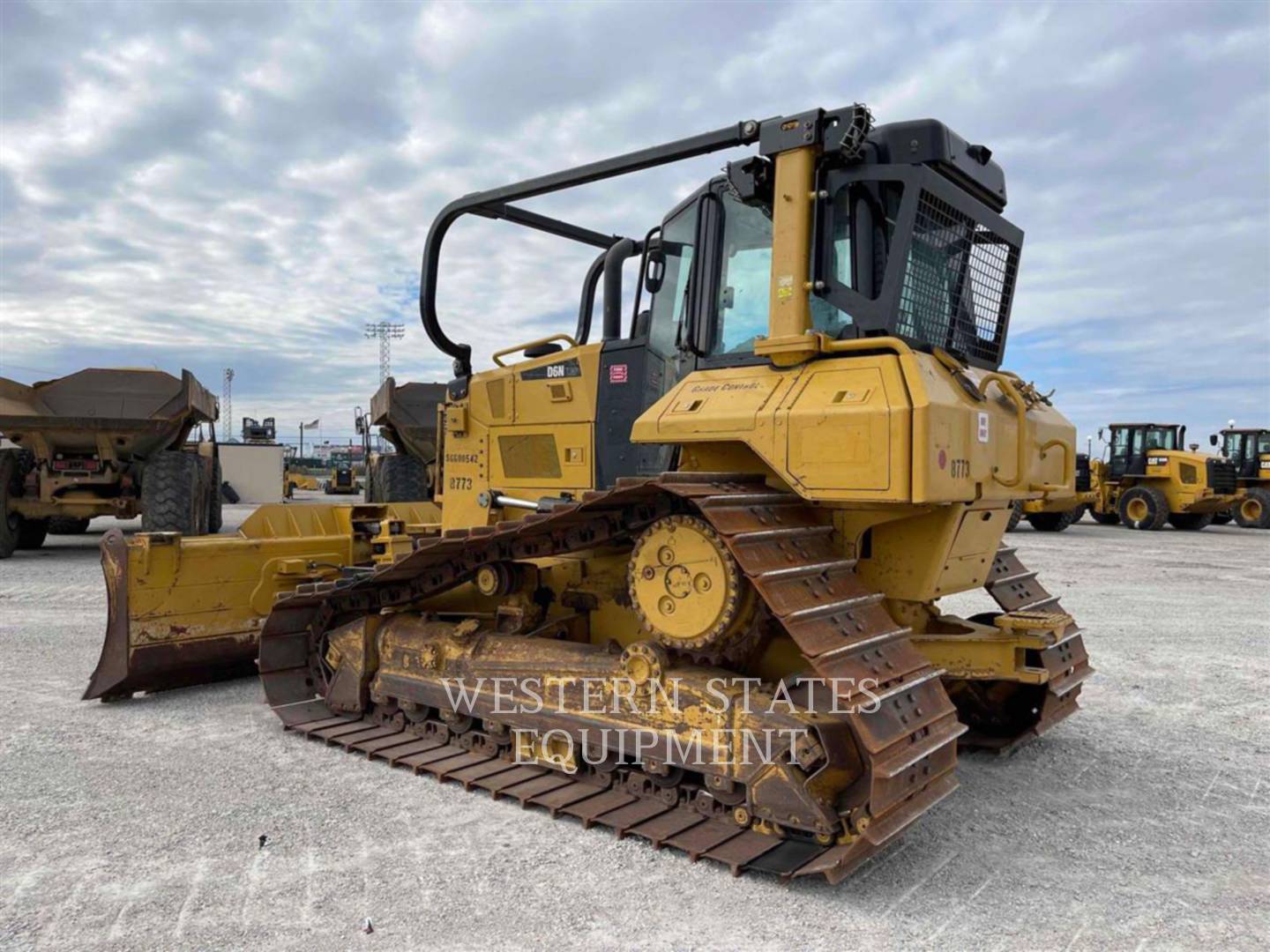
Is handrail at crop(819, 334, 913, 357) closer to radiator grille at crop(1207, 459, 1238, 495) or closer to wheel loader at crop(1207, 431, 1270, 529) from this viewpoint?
radiator grille at crop(1207, 459, 1238, 495)

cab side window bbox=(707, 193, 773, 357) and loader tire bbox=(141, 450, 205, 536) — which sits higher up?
cab side window bbox=(707, 193, 773, 357)

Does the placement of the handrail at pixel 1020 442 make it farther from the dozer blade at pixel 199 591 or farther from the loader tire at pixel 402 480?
the loader tire at pixel 402 480

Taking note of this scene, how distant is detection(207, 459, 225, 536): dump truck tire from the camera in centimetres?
1508

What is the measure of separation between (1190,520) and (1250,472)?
329 cm

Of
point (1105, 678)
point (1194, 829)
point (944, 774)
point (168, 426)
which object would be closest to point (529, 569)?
point (944, 774)

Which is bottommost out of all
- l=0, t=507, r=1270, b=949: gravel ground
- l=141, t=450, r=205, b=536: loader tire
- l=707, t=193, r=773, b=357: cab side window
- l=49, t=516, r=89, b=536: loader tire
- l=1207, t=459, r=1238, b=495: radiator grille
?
l=0, t=507, r=1270, b=949: gravel ground

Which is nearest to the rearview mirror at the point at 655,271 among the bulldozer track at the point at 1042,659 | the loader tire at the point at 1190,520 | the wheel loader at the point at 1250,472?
the bulldozer track at the point at 1042,659

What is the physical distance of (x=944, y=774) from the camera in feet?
12.2

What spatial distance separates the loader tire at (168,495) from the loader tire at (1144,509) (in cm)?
2338

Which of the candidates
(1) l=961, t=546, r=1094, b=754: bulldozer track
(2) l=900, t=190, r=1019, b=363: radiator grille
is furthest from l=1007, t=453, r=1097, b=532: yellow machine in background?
(2) l=900, t=190, r=1019, b=363: radiator grille

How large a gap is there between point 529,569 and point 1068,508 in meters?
20.4

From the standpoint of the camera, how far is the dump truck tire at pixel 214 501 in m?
15.1

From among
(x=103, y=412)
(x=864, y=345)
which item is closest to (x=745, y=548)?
(x=864, y=345)

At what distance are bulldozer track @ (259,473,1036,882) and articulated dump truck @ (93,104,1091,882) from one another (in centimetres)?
2
